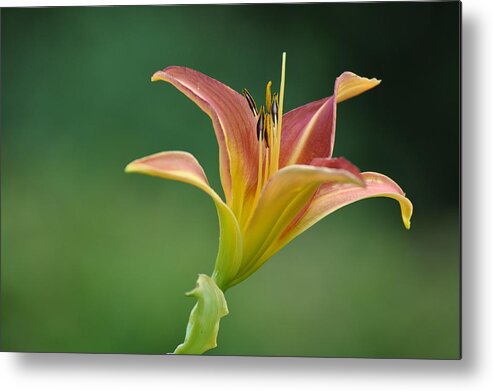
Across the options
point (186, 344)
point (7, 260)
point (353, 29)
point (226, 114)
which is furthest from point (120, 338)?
point (353, 29)

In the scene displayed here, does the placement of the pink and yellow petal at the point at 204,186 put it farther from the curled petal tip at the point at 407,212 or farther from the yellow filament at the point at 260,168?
the curled petal tip at the point at 407,212

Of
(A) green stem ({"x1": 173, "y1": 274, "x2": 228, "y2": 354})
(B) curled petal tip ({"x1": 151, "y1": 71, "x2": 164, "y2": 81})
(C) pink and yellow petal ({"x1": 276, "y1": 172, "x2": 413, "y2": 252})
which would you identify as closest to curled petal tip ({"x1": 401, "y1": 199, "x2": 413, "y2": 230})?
(C) pink and yellow petal ({"x1": 276, "y1": 172, "x2": 413, "y2": 252})

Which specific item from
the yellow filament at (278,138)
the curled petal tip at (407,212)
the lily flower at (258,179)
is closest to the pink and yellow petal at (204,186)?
the lily flower at (258,179)

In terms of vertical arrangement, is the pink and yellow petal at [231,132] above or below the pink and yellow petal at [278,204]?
above

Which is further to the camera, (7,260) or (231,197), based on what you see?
(7,260)

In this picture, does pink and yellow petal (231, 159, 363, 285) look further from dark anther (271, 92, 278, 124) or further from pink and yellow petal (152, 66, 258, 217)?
dark anther (271, 92, 278, 124)

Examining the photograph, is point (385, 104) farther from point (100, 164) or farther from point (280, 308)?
point (100, 164)
